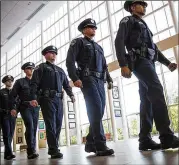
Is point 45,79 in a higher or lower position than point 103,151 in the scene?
higher

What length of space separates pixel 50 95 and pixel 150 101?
4.37ft

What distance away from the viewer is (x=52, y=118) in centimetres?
267

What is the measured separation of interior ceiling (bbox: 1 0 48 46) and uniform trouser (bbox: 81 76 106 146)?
8.32m

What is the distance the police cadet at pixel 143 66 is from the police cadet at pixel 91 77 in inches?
15.3

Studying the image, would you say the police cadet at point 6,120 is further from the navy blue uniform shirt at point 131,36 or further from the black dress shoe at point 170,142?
the black dress shoe at point 170,142

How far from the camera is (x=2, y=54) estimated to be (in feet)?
57.7

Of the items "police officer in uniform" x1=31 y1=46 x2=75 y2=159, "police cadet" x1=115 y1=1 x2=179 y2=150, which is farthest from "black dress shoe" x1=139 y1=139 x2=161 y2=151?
"police officer in uniform" x1=31 y1=46 x2=75 y2=159

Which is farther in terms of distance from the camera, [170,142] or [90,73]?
[90,73]

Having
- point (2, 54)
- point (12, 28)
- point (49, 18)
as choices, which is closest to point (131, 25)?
point (12, 28)

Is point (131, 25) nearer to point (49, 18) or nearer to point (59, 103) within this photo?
point (59, 103)

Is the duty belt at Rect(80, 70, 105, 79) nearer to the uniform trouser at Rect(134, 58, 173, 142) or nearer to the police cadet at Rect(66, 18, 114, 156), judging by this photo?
the police cadet at Rect(66, 18, 114, 156)

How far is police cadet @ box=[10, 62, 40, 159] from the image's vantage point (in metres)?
3.43

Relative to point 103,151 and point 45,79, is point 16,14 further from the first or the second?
point 103,151

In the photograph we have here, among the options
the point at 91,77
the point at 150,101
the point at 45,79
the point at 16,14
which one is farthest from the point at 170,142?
the point at 16,14
